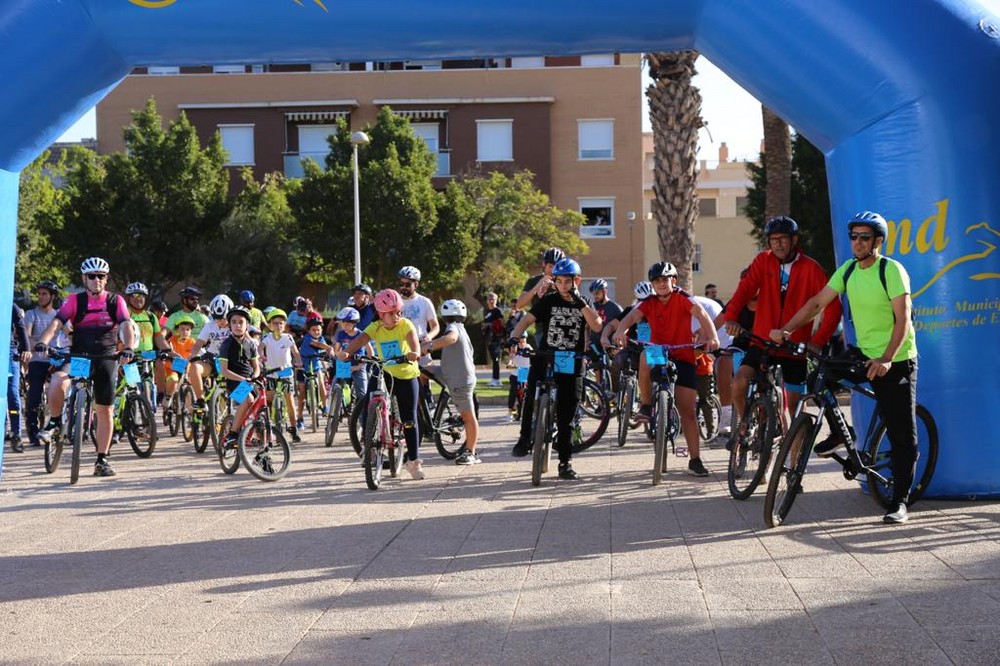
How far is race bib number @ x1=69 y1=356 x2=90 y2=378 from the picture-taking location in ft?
37.5

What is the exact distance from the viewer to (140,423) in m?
13.7

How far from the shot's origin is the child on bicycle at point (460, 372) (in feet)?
39.7

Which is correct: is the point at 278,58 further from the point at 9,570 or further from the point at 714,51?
the point at 9,570

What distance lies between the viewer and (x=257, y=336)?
14.2 meters

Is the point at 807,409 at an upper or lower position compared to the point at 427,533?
upper

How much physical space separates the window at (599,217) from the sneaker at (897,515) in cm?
4238

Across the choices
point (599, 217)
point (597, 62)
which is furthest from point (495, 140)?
point (599, 217)

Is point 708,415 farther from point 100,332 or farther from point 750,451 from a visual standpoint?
point 100,332

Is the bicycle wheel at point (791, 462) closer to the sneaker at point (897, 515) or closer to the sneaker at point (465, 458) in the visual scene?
the sneaker at point (897, 515)

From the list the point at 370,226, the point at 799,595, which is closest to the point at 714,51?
the point at 799,595

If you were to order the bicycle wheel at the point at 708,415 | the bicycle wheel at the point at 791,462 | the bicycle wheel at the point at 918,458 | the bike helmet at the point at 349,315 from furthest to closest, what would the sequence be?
the bike helmet at the point at 349,315 < the bicycle wheel at the point at 708,415 < the bicycle wheel at the point at 918,458 < the bicycle wheel at the point at 791,462

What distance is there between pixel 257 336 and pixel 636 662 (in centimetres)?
984

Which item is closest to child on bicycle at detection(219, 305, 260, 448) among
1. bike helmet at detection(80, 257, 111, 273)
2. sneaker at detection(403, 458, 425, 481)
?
bike helmet at detection(80, 257, 111, 273)

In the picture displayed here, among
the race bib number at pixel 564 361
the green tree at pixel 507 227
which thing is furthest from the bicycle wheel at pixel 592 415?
the green tree at pixel 507 227
